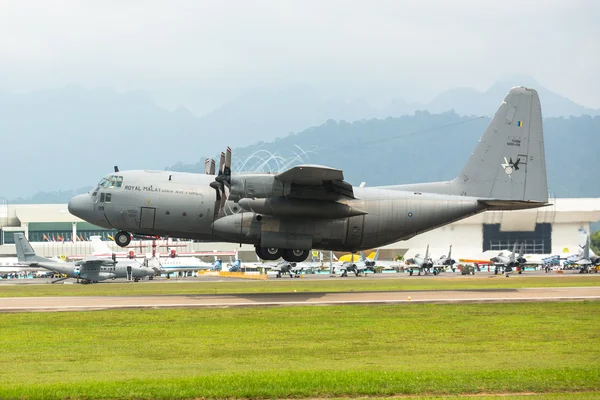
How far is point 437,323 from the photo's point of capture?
1151 inches

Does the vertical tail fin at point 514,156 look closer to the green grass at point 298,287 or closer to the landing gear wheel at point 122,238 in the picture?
the green grass at point 298,287

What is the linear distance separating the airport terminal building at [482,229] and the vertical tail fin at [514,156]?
12587cm

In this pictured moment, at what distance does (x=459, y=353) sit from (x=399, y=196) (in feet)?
60.2

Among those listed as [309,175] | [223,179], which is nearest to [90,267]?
[223,179]

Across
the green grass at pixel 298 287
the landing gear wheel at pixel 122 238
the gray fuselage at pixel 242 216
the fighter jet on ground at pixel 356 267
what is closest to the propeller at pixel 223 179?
the gray fuselage at pixel 242 216

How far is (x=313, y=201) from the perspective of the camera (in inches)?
1502

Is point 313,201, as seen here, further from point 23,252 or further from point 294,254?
point 23,252

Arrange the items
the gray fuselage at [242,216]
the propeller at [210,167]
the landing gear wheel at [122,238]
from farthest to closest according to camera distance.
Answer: the propeller at [210,167], the landing gear wheel at [122,238], the gray fuselage at [242,216]

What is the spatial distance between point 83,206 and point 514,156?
22858mm

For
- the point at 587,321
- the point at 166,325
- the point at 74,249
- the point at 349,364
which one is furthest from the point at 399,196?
the point at 74,249

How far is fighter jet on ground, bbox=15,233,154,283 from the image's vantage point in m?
80.1

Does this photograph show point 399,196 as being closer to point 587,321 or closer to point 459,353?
point 587,321

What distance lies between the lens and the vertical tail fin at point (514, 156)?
41281mm

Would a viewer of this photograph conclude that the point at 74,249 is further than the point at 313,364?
Yes
